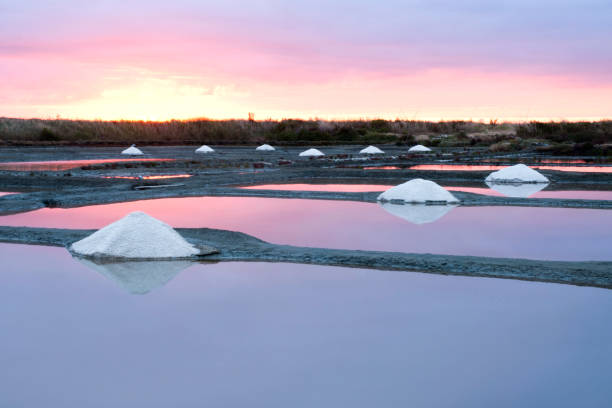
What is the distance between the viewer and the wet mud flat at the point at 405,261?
14.4 ft

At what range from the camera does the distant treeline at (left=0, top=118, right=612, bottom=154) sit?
29.2m

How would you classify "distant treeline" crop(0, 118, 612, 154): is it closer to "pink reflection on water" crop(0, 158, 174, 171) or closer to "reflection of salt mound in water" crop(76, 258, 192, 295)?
"pink reflection on water" crop(0, 158, 174, 171)

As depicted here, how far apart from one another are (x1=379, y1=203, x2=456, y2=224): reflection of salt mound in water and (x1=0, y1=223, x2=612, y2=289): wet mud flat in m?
2.20

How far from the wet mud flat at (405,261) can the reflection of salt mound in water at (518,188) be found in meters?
5.35

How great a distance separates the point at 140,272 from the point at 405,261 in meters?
1.92

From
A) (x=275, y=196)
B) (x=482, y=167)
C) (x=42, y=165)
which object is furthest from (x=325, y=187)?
(x=42, y=165)

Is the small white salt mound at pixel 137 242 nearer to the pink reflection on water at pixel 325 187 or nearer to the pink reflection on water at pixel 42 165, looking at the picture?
the pink reflection on water at pixel 325 187

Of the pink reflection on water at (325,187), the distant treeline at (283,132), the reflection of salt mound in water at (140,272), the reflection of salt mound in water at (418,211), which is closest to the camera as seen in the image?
the reflection of salt mound in water at (140,272)

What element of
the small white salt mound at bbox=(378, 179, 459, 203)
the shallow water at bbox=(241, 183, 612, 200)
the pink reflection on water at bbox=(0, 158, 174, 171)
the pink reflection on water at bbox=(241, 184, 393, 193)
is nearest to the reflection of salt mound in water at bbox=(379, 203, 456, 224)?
the small white salt mound at bbox=(378, 179, 459, 203)

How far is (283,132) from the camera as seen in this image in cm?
3381

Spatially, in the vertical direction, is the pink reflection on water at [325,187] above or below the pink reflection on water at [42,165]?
below

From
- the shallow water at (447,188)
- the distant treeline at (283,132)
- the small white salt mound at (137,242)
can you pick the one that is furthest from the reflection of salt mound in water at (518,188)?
the distant treeline at (283,132)

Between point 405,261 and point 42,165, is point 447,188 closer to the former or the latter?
point 405,261

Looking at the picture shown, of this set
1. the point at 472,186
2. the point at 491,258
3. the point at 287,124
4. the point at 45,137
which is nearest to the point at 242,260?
the point at 491,258
